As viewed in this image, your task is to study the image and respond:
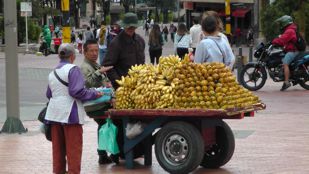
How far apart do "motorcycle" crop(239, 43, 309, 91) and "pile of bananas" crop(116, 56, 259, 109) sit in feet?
32.0

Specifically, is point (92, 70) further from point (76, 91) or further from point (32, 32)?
point (32, 32)

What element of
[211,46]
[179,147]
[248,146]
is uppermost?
[211,46]

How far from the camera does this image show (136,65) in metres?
9.62

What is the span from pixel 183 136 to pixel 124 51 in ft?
5.68

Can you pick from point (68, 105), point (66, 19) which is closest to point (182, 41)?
point (66, 19)

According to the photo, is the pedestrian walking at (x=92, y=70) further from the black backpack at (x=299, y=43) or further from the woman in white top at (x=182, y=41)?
the woman in white top at (x=182, y=41)

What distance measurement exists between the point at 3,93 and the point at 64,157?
37.4ft

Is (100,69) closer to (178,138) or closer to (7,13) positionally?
(178,138)

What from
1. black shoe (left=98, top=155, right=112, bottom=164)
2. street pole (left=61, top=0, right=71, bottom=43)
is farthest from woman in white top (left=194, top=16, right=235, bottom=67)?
street pole (left=61, top=0, right=71, bottom=43)

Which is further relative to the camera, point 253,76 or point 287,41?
point 253,76

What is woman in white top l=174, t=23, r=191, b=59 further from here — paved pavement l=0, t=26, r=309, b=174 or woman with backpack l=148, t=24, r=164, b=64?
paved pavement l=0, t=26, r=309, b=174

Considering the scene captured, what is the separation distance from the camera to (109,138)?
9.28 metres

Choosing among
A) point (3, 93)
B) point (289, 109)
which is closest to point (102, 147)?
point (289, 109)

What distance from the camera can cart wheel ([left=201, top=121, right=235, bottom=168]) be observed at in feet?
30.4
